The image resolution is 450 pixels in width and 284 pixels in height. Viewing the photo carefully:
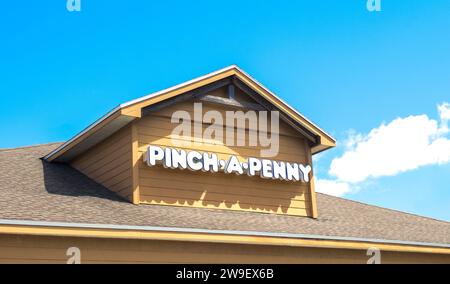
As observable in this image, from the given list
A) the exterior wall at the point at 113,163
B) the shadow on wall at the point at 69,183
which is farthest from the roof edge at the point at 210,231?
the shadow on wall at the point at 69,183

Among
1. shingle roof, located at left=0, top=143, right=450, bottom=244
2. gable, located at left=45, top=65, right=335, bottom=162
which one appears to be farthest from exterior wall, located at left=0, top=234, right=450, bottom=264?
gable, located at left=45, top=65, right=335, bottom=162

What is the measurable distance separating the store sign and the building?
0.11ft

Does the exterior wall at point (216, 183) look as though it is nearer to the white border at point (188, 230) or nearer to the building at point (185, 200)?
the building at point (185, 200)

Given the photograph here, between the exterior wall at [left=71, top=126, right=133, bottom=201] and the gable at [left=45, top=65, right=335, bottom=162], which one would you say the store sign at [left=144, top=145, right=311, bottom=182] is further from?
the gable at [left=45, top=65, right=335, bottom=162]

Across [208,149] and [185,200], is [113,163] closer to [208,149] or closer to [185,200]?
[185,200]

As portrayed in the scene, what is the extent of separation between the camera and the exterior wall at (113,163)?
1627cm

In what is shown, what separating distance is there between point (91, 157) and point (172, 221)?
5101 millimetres

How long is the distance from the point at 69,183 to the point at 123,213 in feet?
10.4

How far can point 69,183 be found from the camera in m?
16.8

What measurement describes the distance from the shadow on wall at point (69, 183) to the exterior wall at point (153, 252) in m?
2.72

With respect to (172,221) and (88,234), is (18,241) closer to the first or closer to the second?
(88,234)

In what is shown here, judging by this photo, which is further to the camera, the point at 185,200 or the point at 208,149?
the point at 208,149

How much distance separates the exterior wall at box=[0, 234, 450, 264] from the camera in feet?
→ 40.1

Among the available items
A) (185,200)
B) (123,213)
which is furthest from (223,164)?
(123,213)
